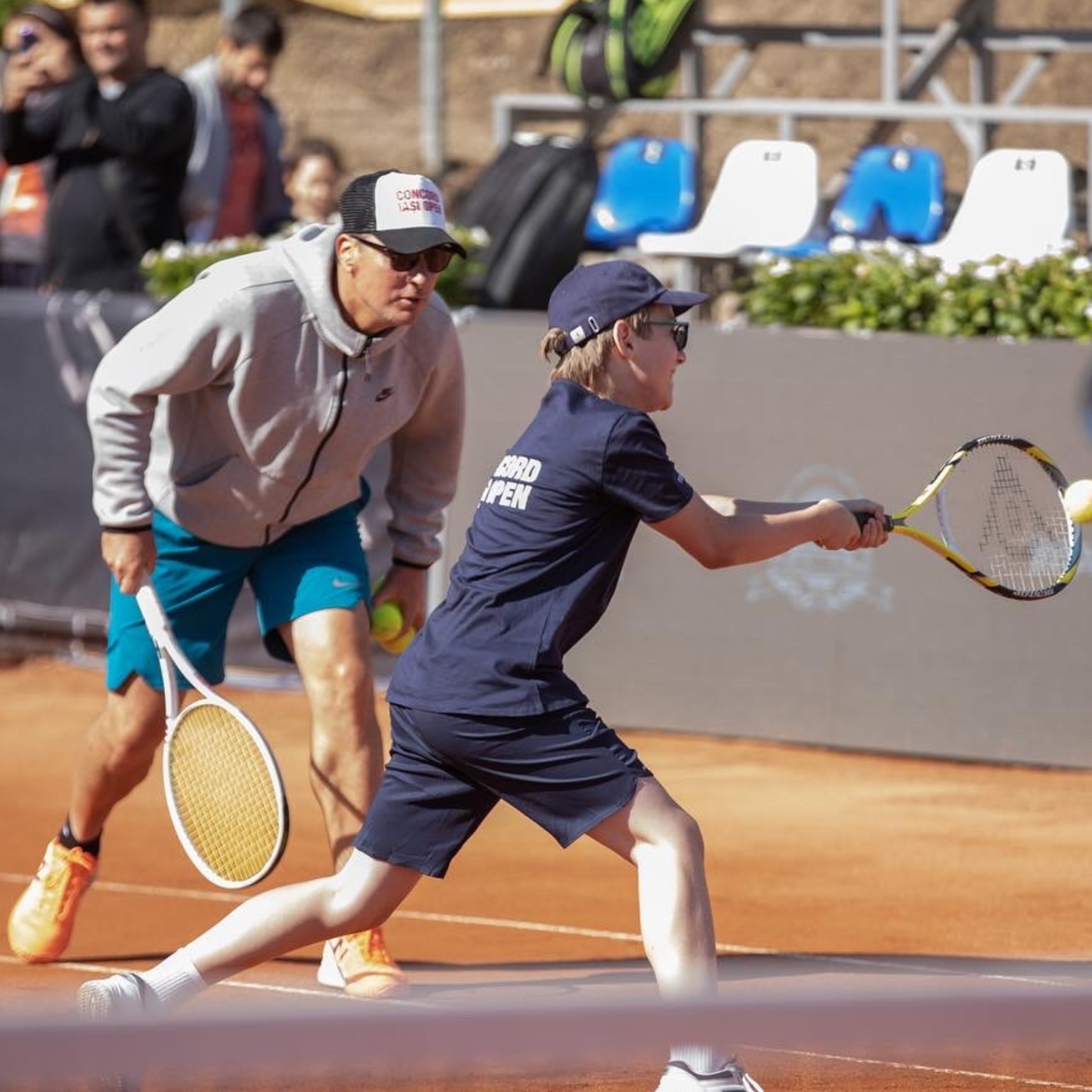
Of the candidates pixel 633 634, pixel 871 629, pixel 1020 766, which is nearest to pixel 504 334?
pixel 633 634

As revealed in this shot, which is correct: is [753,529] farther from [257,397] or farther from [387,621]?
[387,621]

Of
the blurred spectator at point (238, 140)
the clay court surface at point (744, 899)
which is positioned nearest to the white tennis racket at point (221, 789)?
the clay court surface at point (744, 899)

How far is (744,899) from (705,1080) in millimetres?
2759

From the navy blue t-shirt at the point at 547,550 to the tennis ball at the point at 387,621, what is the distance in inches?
54.7

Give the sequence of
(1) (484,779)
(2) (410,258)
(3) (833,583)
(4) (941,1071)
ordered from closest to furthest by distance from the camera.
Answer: (1) (484,779)
(4) (941,1071)
(2) (410,258)
(3) (833,583)

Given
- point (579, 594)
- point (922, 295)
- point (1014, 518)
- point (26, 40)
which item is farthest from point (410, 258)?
point (26, 40)

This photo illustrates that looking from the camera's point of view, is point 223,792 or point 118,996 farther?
point 223,792

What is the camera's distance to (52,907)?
17.9 ft

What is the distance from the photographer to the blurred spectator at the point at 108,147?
32.1ft

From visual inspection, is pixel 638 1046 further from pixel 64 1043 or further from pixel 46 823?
pixel 46 823

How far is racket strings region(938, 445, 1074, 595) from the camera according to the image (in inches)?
195

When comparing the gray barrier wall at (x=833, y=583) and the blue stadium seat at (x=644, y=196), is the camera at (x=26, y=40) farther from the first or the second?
the blue stadium seat at (x=644, y=196)

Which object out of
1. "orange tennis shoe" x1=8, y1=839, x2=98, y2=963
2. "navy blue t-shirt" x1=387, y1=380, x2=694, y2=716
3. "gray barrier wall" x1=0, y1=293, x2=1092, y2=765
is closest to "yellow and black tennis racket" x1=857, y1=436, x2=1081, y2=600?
"navy blue t-shirt" x1=387, y1=380, x2=694, y2=716

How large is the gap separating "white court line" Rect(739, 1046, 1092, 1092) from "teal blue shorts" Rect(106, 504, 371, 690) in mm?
1522
